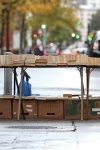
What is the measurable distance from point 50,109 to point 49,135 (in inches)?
107

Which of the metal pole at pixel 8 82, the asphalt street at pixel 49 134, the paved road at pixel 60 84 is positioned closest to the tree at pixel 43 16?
the paved road at pixel 60 84

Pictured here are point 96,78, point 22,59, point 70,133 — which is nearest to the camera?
point 70,133

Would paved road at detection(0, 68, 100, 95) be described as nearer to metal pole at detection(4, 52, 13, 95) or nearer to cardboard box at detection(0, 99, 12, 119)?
metal pole at detection(4, 52, 13, 95)

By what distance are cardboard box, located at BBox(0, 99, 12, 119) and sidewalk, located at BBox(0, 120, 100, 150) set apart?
40 centimetres

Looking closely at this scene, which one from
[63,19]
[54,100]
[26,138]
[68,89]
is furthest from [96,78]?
[63,19]

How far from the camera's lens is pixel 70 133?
12258 mm

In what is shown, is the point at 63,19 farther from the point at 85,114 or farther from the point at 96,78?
the point at 85,114

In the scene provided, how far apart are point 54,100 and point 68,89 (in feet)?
22.1

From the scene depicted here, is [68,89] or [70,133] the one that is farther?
[68,89]

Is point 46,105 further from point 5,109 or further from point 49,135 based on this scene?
point 49,135

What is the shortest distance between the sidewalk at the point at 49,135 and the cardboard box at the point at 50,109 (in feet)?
1.22

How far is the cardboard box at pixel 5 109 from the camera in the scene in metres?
14.6

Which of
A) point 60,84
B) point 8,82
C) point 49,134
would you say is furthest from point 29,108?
point 60,84

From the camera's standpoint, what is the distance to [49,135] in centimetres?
1192
